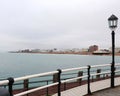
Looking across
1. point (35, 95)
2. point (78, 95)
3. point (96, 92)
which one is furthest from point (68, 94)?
point (35, 95)

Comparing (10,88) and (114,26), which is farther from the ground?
(114,26)

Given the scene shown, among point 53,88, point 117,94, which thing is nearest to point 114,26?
point 117,94

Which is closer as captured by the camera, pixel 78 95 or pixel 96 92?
pixel 78 95

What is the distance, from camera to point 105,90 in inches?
389

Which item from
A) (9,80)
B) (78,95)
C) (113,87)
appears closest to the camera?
(9,80)

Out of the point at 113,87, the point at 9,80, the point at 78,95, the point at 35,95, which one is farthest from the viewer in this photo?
the point at 35,95

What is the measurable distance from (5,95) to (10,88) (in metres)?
0.38

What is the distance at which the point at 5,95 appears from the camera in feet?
15.5

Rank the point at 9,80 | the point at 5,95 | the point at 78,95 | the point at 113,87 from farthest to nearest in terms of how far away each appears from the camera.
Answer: the point at 113,87
the point at 78,95
the point at 9,80
the point at 5,95

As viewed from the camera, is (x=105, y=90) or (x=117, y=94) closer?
(x=117, y=94)

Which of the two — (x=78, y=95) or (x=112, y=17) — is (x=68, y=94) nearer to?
(x=78, y=95)

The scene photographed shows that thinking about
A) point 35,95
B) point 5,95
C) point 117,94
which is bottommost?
point 35,95

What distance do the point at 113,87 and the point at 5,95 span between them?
6915 mm

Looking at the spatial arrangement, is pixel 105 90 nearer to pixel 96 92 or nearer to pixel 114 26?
pixel 96 92
